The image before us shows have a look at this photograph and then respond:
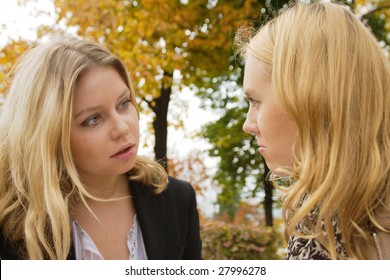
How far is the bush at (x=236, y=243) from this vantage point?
6.68 meters

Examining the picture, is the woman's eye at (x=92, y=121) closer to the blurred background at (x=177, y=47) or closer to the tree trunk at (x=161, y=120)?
the blurred background at (x=177, y=47)

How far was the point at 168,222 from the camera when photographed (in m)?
2.65

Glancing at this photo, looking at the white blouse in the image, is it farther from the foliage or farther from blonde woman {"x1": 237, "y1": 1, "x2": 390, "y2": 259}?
the foliage

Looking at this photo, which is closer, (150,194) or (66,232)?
(66,232)

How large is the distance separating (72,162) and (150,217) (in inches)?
20.4

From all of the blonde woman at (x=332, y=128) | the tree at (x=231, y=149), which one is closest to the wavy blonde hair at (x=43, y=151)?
the blonde woman at (x=332, y=128)

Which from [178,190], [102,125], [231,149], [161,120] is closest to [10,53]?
[178,190]

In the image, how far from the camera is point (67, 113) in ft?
7.32

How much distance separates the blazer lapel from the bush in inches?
164
